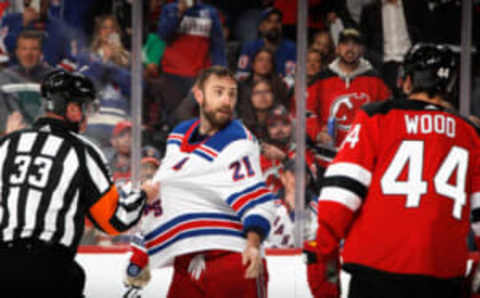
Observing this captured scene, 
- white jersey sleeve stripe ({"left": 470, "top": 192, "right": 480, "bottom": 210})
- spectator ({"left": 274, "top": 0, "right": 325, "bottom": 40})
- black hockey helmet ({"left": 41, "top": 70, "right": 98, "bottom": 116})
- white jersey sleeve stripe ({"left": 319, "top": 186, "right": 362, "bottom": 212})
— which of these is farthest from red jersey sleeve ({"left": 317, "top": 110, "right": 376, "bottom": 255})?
spectator ({"left": 274, "top": 0, "right": 325, "bottom": 40})

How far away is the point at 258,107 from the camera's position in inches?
179

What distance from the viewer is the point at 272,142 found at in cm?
450

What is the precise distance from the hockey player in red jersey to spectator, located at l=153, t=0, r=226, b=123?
114 inches

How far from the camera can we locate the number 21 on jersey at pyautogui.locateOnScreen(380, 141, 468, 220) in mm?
1729

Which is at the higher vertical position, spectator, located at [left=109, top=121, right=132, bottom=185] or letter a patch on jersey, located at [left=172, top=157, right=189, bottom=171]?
letter a patch on jersey, located at [left=172, top=157, right=189, bottom=171]

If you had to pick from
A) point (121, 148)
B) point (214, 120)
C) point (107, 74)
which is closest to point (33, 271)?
point (214, 120)

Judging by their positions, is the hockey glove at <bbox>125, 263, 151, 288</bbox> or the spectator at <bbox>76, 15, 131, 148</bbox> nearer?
the hockey glove at <bbox>125, 263, 151, 288</bbox>

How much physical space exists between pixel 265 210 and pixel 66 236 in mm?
714

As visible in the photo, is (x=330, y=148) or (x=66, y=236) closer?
(x=66, y=236)

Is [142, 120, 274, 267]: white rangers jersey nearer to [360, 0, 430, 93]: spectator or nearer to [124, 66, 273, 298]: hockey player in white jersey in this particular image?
[124, 66, 273, 298]: hockey player in white jersey

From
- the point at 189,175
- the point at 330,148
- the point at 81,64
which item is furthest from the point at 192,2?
the point at 189,175

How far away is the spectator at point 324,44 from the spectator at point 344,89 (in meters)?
0.06

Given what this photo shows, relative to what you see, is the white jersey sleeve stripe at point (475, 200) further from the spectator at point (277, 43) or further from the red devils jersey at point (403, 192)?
the spectator at point (277, 43)

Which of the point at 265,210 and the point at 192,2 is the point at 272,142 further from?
the point at 265,210
